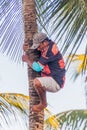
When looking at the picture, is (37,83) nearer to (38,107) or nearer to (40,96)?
(40,96)

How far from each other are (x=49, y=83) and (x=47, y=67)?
174mm

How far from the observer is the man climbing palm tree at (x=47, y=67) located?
4723 mm

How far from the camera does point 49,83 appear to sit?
15.5 ft

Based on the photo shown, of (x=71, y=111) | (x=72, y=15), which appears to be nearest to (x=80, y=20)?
(x=72, y=15)

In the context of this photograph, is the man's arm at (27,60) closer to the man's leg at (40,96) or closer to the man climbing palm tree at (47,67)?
the man climbing palm tree at (47,67)

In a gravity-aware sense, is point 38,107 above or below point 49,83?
below

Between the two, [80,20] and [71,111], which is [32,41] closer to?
[80,20]

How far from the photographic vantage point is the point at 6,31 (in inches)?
274

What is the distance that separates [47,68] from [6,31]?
7.78 ft

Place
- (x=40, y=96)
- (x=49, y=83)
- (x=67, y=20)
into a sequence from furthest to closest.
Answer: (x=67, y=20) → (x=40, y=96) → (x=49, y=83)

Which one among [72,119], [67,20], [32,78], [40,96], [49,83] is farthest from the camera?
[72,119]

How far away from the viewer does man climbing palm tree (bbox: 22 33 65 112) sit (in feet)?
15.5

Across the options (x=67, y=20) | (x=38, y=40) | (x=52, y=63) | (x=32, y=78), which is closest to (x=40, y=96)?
(x=32, y=78)

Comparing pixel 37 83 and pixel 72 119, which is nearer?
pixel 37 83
